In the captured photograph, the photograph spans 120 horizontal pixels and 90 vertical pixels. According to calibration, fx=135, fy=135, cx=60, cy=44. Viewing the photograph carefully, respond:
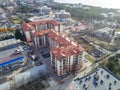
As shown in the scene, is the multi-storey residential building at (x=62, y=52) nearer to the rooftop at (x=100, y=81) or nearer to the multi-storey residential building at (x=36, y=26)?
the multi-storey residential building at (x=36, y=26)

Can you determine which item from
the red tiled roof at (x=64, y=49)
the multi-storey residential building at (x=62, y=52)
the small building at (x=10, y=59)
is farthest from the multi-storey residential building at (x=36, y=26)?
the red tiled roof at (x=64, y=49)

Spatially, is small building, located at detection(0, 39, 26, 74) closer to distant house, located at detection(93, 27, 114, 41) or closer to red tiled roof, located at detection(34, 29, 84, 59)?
red tiled roof, located at detection(34, 29, 84, 59)

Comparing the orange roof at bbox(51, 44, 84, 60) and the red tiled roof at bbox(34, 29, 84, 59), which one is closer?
the orange roof at bbox(51, 44, 84, 60)

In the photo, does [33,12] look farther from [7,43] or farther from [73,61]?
[73,61]

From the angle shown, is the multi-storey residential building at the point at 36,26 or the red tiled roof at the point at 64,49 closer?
the red tiled roof at the point at 64,49

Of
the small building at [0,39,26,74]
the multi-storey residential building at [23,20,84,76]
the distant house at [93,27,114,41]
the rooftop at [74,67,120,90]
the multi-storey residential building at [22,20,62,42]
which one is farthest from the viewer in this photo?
the distant house at [93,27,114,41]

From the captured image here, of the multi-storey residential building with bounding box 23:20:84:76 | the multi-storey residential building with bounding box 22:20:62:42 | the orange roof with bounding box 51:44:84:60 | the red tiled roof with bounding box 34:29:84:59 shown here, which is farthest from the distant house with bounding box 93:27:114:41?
the orange roof with bounding box 51:44:84:60

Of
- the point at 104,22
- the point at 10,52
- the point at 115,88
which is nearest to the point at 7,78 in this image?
the point at 10,52

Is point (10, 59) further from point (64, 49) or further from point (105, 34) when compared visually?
point (105, 34)
